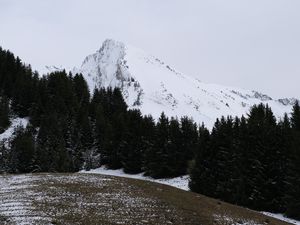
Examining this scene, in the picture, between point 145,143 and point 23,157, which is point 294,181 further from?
point 23,157

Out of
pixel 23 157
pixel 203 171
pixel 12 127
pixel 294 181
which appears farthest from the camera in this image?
pixel 12 127

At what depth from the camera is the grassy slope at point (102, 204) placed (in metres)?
30.4

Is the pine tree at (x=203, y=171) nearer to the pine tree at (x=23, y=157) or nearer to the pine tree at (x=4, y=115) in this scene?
the pine tree at (x=23, y=157)

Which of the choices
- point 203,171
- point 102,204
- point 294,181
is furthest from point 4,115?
point 102,204

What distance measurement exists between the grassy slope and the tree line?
16.9m

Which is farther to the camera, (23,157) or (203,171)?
(23,157)

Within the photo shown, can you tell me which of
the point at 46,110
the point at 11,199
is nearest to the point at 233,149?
the point at 11,199

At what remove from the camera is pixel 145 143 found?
94.0 m

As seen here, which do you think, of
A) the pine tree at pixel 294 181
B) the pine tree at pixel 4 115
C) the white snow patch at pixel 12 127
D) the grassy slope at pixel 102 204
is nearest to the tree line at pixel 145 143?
the pine tree at pixel 4 115

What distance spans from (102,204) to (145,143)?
5985 centimetres

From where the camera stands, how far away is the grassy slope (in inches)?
1198

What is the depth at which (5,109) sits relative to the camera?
110 metres

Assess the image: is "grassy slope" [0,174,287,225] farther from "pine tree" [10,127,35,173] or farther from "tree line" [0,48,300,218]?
"pine tree" [10,127,35,173]

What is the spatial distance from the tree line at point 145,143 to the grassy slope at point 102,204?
55.6ft
